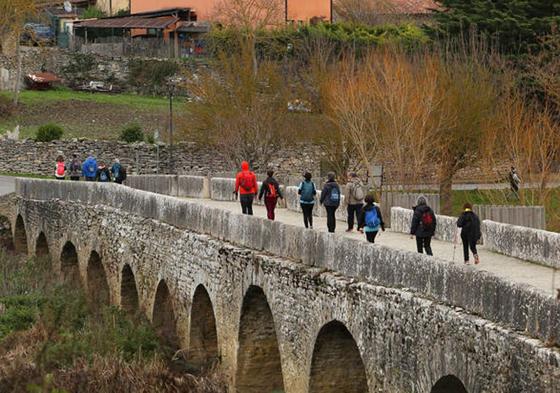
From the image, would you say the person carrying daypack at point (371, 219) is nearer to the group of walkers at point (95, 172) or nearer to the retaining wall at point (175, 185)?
the retaining wall at point (175, 185)

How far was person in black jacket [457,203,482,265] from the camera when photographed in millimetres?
23859

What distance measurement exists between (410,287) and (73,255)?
2334 centimetres

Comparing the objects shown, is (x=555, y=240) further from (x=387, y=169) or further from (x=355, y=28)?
(x=355, y=28)

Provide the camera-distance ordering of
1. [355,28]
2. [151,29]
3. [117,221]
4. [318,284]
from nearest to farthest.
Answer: [318,284], [117,221], [355,28], [151,29]

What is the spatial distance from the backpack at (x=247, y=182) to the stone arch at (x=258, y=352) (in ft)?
17.1

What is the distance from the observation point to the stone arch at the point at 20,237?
1832 inches

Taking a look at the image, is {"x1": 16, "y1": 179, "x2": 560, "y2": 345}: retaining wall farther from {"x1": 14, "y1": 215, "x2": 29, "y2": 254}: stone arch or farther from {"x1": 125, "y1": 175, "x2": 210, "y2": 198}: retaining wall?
{"x1": 14, "y1": 215, "x2": 29, "y2": 254}: stone arch

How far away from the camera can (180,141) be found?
61.3 metres

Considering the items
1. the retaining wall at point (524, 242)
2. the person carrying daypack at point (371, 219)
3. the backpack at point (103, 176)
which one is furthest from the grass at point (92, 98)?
the person carrying daypack at point (371, 219)

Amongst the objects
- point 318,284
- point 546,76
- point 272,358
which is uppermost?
point 546,76

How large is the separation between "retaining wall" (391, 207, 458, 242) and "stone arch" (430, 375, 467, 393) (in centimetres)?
826

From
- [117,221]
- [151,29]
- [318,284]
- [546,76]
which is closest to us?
[318,284]

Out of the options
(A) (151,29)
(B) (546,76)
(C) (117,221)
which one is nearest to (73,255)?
(C) (117,221)

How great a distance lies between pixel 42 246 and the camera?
4422 centimetres
